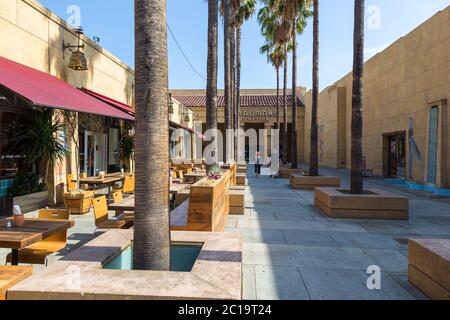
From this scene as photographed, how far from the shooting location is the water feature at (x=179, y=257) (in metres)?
4.06

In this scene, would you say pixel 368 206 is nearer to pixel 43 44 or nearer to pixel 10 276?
pixel 10 276

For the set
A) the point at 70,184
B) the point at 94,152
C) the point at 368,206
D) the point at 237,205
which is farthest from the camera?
the point at 94,152

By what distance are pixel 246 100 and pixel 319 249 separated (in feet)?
123

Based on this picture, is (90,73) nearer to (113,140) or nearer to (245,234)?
(113,140)

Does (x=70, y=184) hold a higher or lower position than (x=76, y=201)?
higher

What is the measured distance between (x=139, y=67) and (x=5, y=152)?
8187mm

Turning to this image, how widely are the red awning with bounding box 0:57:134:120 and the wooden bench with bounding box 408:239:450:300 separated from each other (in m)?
7.14

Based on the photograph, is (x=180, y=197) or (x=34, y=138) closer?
(x=180, y=197)

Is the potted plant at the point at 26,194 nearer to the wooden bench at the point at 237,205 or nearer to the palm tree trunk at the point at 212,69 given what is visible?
the palm tree trunk at the point at 212,69

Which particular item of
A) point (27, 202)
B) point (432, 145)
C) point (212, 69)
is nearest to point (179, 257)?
point (212, 69)

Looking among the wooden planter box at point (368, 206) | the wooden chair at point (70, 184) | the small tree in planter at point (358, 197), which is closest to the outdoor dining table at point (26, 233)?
the wooden chair at point (70, 184)

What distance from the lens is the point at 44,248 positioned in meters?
5.02

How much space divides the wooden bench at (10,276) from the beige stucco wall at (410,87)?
15798 millimetres

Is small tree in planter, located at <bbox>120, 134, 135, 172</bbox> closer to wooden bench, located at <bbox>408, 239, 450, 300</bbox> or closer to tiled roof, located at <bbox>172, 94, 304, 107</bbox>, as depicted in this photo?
wooden bench, located at <bbox>408, 239, 450, 300</bbox>
